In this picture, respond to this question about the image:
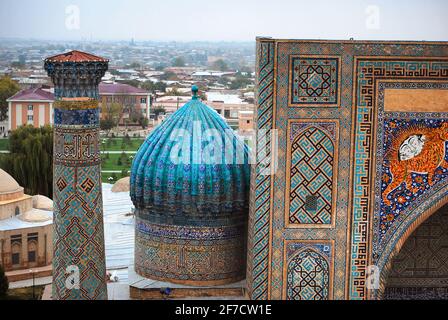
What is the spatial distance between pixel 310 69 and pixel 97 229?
205cm

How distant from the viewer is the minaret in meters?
7.32

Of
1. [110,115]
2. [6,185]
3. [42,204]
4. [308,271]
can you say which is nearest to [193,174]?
[308,271]

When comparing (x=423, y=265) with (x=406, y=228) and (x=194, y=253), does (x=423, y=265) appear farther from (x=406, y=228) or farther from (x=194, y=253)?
(x=194, y=253)

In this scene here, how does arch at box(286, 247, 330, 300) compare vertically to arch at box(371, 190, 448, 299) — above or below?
below

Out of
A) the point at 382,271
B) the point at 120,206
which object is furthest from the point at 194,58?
the point at 382,271

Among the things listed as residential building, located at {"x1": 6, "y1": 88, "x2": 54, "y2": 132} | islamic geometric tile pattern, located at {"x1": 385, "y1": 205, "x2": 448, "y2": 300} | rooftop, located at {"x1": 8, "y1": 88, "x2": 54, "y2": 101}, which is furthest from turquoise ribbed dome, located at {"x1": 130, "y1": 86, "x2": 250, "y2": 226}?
rooftop, located at {"x1": 8, "y1": 88, "x2": 54, "y2": 101}

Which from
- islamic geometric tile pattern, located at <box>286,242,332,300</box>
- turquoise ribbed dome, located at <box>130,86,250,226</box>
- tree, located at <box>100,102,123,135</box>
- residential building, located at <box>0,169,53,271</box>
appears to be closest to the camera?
islamic geometric tile pattern, located at <box>286,242,332,300</box>

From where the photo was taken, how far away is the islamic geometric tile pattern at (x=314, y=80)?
24.6 ft

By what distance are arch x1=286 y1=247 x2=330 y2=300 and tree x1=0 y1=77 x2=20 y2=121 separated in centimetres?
2491

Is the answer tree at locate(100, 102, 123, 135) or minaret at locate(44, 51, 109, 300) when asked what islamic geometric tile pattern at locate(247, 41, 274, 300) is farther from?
tree at locate(100, 102, 123, 135)

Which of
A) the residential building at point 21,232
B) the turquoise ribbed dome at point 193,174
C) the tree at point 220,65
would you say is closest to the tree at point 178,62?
the tree at point 220,65

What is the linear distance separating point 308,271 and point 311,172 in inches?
31.5

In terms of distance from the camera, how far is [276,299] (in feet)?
25.5
